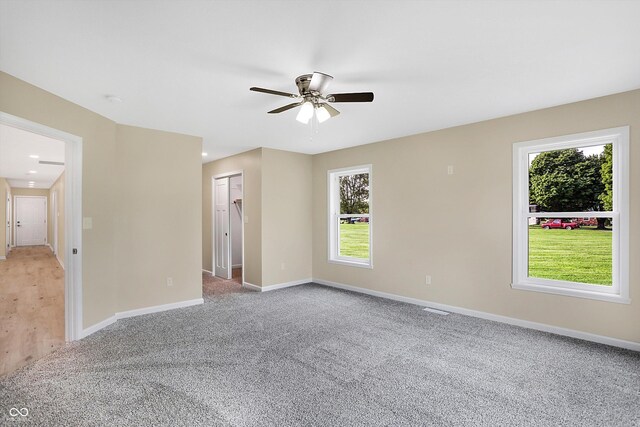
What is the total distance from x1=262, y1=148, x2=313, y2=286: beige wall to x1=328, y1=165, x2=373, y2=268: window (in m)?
0.53

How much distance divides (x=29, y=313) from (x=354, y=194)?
5011 mm

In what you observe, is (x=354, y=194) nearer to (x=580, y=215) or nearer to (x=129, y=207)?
(x=580, y=215)

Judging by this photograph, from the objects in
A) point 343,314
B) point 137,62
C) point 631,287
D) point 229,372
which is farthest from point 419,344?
point 137,62

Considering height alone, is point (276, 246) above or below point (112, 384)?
above

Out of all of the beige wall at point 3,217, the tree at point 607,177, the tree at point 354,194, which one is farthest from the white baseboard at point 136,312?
the beige wall at point 3,217

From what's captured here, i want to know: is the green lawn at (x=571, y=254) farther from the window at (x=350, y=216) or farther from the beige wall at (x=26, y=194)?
the beige wall at (x=26, y=194)

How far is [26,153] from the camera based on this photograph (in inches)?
222

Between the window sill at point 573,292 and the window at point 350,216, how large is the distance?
7.31 feet

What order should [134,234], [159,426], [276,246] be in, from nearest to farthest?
1. [159,426]
2. [134,234]
3. [276,246]

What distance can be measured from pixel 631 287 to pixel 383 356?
250 centimetres

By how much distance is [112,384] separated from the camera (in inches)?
95.9

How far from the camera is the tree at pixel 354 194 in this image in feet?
18.3

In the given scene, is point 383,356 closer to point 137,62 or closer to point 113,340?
point 113,340

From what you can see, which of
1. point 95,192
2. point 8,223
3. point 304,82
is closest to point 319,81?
point 304,82
